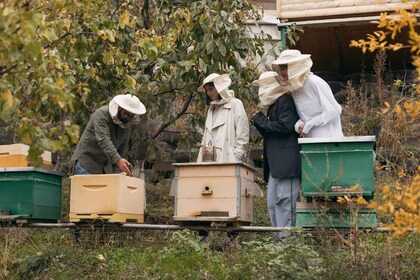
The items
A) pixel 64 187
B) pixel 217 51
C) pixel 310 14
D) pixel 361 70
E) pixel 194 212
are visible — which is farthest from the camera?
pixel 361 70

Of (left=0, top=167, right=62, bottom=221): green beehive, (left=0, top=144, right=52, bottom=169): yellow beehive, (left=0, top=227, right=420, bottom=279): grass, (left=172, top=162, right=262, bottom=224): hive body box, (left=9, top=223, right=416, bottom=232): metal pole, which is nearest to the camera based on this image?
(left=0, top=227, right=420, bottom=279): grass

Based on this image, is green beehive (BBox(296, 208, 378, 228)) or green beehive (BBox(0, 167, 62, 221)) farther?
green beehive (BBox(0, 167, 62, 221))

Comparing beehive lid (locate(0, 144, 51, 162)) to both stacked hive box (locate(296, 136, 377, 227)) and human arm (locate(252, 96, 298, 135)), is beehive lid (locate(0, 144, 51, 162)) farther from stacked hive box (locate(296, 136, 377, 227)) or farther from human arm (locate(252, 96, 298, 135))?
stacked hive box (locate(296, 136, 377, 227))

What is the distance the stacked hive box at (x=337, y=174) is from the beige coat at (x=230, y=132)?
1.29 m

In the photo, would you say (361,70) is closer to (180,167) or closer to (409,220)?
(180,167)

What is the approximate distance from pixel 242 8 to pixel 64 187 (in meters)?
4.23

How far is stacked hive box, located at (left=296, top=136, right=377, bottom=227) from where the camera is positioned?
8422 millimetres

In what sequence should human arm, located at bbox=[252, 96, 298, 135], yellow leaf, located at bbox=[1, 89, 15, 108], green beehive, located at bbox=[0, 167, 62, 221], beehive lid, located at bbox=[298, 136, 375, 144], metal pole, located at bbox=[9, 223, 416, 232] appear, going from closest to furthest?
1. yellow leaf, located at bbox=[1, 89, 15, 108]
2. beehive lid, located at bbox=[298, 136, 375, 144]
3. metal pole, located at bbox=[9, 223, 416, 232]
4. human arm, located at bbox=[252, 96, 298, 135]
5. green beehive, located at bbox=[0, 167, 62, 221]

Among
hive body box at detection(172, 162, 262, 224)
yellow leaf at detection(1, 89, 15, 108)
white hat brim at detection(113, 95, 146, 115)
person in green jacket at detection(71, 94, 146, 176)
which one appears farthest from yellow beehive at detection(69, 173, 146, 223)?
yellow leaf at detection(1, 89, 15, 108)

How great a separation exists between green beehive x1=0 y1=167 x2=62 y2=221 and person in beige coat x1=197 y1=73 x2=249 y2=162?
1940 mm

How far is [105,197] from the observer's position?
9492 mm

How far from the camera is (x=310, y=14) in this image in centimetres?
1438

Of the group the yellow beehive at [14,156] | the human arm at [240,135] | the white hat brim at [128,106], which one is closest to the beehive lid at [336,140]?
the human arm at [240,135]

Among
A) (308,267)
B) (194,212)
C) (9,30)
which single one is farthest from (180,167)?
(9,30)
